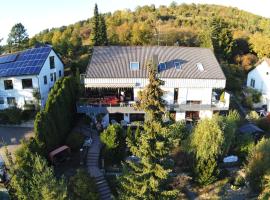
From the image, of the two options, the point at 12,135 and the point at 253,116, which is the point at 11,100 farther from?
the point at 253,116

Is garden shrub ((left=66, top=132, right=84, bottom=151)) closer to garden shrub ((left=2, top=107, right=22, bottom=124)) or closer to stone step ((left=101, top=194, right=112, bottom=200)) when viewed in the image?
stone step ((left=101, top=194, right=112, bottom=200))

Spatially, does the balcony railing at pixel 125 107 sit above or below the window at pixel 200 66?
below

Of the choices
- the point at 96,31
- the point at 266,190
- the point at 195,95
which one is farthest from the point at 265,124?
the point at 96,31

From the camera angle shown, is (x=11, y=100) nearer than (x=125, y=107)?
No

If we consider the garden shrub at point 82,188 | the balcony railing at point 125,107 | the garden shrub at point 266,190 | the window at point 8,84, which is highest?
the window at point 8,84

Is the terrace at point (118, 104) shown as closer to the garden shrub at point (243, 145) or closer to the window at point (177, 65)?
the window at point (177, 65)

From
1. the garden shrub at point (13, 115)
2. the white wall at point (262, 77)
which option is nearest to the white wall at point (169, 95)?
the white wall at point (262, 77)
